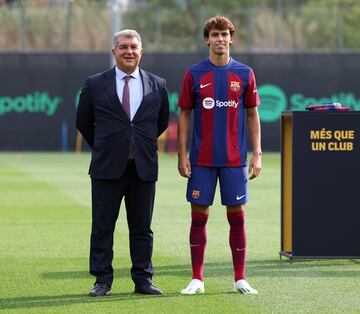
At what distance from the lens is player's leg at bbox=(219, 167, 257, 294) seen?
952 cm

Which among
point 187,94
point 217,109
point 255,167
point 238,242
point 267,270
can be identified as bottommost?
point 267,270

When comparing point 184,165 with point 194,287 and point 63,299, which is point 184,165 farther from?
point 63,299

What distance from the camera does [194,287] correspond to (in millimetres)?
9508

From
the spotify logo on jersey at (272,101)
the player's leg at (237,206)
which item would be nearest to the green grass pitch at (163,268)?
the player's leg at (237,206)

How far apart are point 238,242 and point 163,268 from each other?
5.28 feet

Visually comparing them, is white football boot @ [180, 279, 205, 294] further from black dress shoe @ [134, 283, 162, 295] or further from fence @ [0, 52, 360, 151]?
fence @ [0, 52, 360, 151]

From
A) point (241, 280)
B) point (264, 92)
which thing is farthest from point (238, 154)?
point (264, 92)

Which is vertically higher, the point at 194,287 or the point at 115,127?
the point at 115,127

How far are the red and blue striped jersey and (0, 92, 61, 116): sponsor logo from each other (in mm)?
Result: 29790

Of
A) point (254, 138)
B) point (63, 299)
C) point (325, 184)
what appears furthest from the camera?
point (325, 184)

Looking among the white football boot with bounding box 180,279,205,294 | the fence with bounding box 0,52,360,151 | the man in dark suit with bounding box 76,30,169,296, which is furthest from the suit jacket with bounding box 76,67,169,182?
the fence with bounding box 0,52,360,151

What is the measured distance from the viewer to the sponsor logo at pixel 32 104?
3891 cm

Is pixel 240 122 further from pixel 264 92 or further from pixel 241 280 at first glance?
pixel 264 92

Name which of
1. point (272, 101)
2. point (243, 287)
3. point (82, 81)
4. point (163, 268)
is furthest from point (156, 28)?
point (243, 287)
